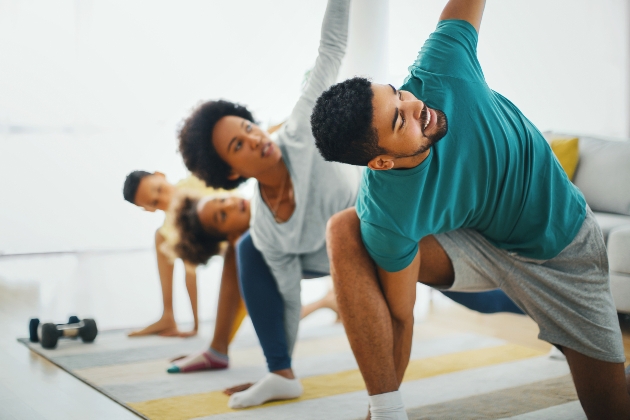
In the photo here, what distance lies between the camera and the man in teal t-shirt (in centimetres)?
142

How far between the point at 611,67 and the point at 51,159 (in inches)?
153

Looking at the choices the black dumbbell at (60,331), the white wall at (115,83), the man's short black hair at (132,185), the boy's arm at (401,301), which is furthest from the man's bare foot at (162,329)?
the white wall at (115,83)

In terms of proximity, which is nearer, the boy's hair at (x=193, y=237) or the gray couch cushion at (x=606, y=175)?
the boy's hair at (x=193, y=237)

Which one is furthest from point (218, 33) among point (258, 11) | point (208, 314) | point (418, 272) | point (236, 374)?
point (418, 272)

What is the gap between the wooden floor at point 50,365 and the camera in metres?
1.75

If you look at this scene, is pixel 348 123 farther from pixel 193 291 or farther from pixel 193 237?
pixel 193 291

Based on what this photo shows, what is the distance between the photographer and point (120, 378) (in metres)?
2.15

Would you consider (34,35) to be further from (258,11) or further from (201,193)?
(201,193)

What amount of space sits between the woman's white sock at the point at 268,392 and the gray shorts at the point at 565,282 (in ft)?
2.07

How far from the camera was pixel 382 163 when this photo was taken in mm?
1385

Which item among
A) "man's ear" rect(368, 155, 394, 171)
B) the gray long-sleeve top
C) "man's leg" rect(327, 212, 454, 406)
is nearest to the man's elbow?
"man's leg" rect(327, 212, 454, 406)

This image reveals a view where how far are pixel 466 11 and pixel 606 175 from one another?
1.76 metres

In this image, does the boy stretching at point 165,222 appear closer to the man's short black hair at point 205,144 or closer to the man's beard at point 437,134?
the man's short black hair at point 205,144

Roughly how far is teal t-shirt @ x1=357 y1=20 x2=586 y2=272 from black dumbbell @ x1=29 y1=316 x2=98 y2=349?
157 centimetres
